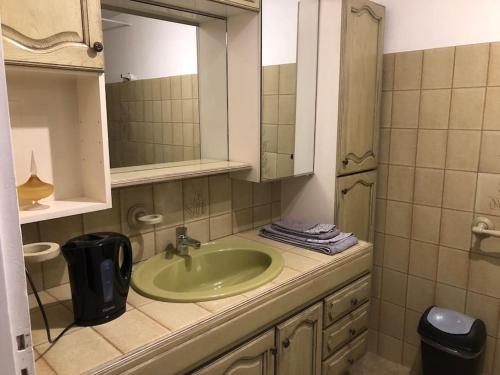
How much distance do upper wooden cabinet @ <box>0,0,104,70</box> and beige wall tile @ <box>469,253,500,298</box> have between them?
176 cm

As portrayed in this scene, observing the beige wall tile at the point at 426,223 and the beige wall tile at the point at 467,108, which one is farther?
the beige wall tile at the point at 426,223

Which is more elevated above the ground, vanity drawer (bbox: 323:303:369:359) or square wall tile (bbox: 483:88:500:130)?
square wall tile (bbox: 483:88:500:130)

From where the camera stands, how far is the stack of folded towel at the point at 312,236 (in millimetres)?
1642

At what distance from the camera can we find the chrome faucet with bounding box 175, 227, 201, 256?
1.54 m

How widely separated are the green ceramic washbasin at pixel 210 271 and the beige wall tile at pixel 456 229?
2.88 feet

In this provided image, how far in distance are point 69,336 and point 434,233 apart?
165cm

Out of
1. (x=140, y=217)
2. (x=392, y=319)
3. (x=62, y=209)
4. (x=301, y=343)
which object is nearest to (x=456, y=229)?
(x=392, y=319)

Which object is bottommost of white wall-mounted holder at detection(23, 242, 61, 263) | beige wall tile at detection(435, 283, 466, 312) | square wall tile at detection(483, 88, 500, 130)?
beige wall tile at detection(435, 283, 466, 312)

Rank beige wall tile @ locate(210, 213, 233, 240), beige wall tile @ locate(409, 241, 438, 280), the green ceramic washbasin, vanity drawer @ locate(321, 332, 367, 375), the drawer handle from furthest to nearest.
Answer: beige wall tile @ locate(409, 241, 438, 280) < beige wall tile @ locate(210, 213, 233, 240) < vanity drawer @ locate(321, 332, 367, 375) < the drawer handle < the green ceramic washbasin

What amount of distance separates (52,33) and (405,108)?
158 cm

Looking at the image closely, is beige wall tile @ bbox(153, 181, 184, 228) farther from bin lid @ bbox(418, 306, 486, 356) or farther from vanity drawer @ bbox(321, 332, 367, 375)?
bin lid @ bbox(418, 306, 486, 356)

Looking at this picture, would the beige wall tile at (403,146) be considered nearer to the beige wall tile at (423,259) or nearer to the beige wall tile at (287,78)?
the beige wall tile at (423,259)

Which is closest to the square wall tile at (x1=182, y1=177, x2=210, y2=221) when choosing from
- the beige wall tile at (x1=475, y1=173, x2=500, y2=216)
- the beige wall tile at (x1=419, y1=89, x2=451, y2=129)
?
the beige wall tile at (x1=419, y1=89, x2=451, y2=129)

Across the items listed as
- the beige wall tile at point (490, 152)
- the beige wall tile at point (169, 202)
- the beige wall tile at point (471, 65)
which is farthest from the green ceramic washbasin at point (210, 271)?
the beige wall tile at point (471, 65)
